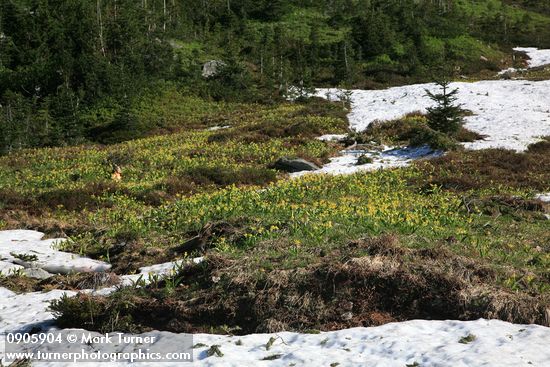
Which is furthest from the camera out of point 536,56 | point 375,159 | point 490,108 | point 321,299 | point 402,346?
point 536,56

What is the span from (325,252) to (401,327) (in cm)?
229

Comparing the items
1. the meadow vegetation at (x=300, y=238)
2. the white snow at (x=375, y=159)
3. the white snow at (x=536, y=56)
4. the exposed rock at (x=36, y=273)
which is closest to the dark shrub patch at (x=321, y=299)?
the meadow vegetation at (x=300, y=238)

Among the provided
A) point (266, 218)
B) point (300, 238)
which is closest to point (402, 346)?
point (300, 238)

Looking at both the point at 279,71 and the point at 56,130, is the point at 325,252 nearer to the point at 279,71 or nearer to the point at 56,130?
the point at 56,130

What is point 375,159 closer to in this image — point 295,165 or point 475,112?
point 295,165

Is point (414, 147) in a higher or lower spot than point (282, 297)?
lower

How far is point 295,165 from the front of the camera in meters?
Answer: 23.8

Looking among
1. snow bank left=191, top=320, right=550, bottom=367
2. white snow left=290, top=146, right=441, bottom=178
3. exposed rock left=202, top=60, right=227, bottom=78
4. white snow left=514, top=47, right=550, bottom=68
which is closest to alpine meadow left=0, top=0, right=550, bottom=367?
snow bank left=191, top=320, right=550, bottom=367

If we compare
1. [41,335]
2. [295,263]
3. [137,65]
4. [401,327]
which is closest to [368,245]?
[295,263]

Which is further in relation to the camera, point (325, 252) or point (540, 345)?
point (325, 252)

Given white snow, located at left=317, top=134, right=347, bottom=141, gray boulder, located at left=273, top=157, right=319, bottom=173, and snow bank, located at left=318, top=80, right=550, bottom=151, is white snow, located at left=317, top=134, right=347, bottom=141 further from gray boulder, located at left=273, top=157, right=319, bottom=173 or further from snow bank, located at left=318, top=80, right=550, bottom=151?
gray boulder, located at left=273, top=157, right=319, bottom=173

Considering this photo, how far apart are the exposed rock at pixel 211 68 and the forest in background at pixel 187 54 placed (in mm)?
546

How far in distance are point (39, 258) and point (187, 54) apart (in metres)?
48.2

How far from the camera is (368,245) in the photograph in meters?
8.95
